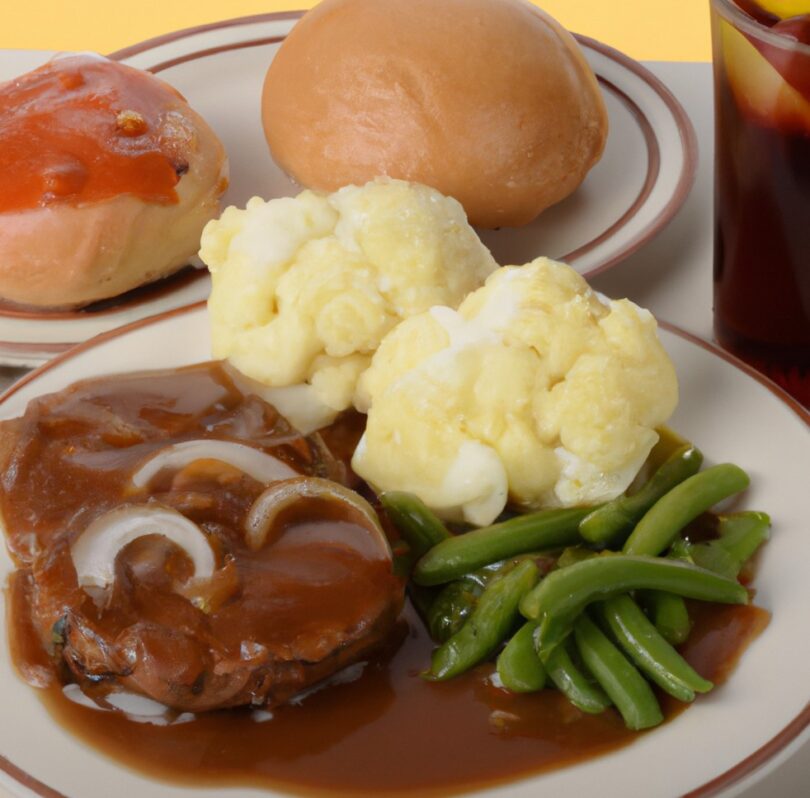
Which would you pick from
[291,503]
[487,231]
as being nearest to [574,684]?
[291,503]

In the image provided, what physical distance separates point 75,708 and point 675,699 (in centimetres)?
67

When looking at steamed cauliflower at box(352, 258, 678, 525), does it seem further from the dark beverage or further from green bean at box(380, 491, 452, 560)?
the dark beverage

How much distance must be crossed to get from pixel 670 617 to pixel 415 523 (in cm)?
33

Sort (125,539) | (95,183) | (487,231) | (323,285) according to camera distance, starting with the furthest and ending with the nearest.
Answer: (487,231), (95,183), (323,285), (125,539)

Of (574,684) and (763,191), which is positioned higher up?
(763,191)

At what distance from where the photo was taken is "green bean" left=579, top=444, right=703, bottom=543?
1.68m

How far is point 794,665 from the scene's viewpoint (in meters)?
1.52

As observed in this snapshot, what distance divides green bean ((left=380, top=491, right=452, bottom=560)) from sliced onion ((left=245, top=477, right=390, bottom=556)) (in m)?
0.07

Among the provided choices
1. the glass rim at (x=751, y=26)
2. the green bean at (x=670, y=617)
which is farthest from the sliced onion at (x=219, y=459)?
the glass rim at (x=751, y=26)

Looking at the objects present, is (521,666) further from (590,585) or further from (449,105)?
(449,105)

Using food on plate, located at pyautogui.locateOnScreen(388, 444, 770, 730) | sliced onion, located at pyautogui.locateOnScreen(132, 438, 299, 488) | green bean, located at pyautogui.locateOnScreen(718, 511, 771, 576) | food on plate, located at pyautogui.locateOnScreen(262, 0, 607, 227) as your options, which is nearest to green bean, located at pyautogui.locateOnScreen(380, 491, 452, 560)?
food on plate, located at pyautogui.locateOnScreen(388, 444, 770, 730)

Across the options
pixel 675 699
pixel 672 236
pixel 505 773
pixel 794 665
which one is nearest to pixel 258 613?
pixel 505 773

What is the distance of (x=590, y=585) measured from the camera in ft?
5.08

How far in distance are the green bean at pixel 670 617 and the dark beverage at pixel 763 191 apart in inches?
25.2
